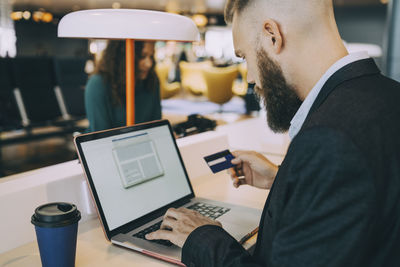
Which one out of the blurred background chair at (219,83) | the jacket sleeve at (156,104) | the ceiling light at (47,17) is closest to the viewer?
the jacket sleeve at (156,104)

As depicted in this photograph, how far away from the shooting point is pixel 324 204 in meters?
0.58

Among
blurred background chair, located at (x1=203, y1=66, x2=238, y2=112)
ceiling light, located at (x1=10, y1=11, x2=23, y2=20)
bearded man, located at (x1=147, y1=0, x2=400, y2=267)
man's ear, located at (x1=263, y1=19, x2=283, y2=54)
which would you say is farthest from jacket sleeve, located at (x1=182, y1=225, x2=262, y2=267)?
ceiling light, located at (x1=10, y1=11, x2=23, y2=20)

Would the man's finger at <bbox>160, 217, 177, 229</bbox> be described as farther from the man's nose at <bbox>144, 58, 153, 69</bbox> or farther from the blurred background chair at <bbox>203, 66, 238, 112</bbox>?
the blurred background chair at <bbox>203, 66, 238, 112</bbox>

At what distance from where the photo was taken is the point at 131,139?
116 centimetres

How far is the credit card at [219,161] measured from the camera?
1208mm

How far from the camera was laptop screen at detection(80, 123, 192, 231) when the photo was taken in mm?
1043

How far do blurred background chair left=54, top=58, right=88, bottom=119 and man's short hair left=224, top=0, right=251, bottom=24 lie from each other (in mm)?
4117

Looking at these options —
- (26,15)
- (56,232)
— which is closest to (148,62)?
(56,232)

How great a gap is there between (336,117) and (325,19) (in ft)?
0.96

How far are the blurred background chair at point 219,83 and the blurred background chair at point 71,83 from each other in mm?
3326

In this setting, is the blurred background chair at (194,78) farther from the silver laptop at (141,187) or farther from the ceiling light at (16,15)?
the silver laptop at (141,187)

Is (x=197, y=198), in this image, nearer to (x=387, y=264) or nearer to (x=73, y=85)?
(x=387, y=264)

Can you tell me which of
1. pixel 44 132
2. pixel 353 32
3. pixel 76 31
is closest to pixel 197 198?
pixel 76 31

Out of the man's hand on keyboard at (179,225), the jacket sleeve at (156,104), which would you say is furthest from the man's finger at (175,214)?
the jacket sleeve at (156,104)
